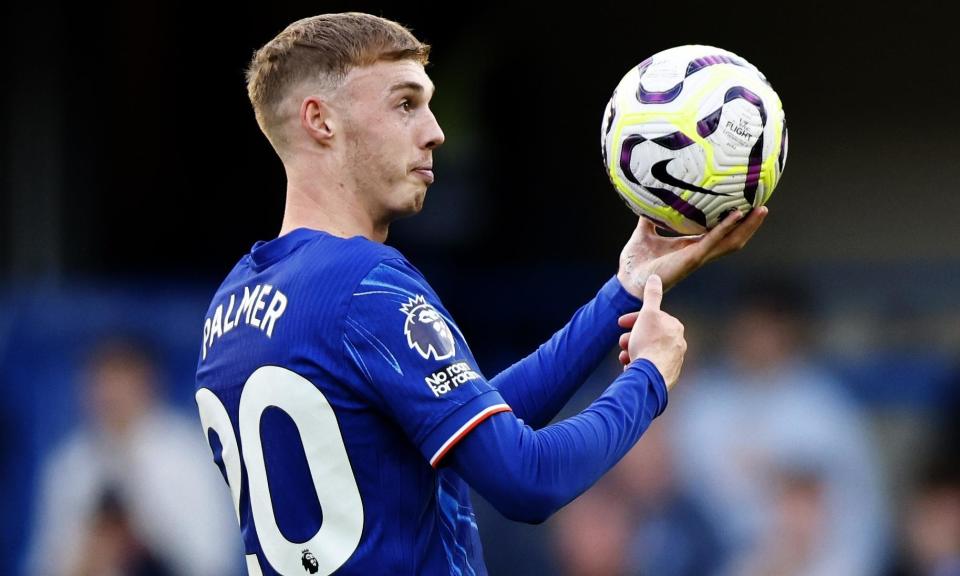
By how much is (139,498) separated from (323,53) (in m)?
4.23

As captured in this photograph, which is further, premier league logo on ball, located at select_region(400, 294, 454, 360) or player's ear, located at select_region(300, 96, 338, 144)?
player's ear, located at select_region(300, 96, 338, 144)

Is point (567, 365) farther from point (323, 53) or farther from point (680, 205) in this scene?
point (323, 53)

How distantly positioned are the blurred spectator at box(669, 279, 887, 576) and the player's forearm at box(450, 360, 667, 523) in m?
3.53

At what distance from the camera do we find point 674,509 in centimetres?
659

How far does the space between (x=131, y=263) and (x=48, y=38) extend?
1.79m

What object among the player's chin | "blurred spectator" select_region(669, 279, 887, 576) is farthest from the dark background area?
the player's chin

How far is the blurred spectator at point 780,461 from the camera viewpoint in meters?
6.46

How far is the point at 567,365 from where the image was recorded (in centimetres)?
362

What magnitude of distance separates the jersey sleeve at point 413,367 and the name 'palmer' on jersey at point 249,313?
21 cm

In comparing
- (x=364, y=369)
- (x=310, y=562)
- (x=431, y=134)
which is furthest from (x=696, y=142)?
(x=310, y=562)

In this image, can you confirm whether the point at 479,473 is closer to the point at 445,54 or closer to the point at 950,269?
the point at 950,269

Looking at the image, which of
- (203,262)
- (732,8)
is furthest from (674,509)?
(203,262)

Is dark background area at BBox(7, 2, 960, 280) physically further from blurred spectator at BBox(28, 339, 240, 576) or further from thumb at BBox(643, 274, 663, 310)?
thumb at BBox(643, 274, 663, 310)

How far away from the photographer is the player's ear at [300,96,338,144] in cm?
331
